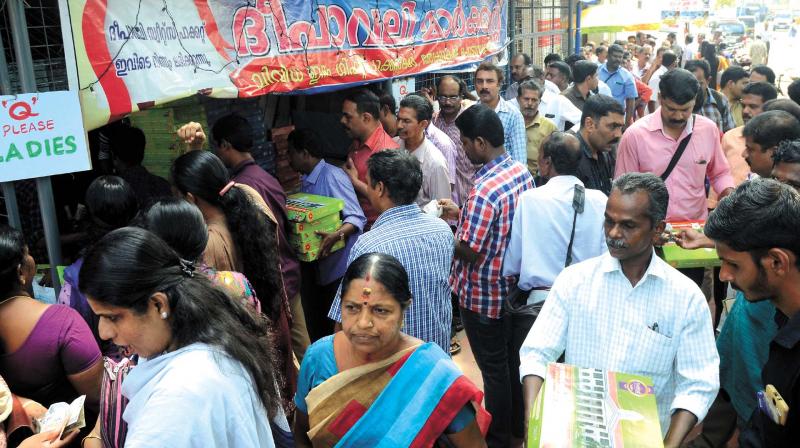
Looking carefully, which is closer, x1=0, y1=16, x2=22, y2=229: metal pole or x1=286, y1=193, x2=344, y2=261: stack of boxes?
x1=0, y1=16, x2=22, y2=229: metal pole

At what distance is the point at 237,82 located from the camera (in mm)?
3977

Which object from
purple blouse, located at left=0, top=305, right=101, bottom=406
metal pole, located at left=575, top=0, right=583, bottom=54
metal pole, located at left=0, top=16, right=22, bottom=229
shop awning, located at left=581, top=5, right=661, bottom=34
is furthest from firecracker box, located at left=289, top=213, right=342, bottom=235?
shop awning, located at left=581, top=5, right=661, bottom=34

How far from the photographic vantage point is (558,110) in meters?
7.17

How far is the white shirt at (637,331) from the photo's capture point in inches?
83.4

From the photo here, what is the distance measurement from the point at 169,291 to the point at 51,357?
97cm

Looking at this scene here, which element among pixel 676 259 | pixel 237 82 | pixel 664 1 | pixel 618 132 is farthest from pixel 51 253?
pixel 664 1

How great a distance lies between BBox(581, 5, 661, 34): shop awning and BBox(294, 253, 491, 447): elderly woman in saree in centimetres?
1322

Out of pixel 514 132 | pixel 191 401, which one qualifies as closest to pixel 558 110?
pixel 514 132

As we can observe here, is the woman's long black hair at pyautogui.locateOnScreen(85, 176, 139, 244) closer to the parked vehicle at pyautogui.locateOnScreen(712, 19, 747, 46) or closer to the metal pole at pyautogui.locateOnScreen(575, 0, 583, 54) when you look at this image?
the metal pole at pyautogui.locateOnScreen(575, 0, 583, 54)

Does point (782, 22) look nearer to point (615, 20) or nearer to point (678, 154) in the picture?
point (615, 20)

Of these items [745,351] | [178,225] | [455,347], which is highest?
[178,225]

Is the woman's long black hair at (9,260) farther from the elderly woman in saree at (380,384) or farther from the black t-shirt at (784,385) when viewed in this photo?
the black t-shirt at (784,385)

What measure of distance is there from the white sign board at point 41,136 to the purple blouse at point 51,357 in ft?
2.51

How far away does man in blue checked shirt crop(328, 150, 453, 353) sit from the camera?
2959 millimetres
